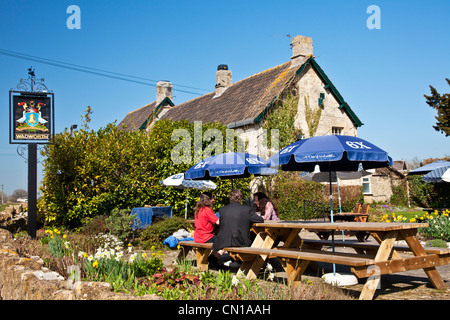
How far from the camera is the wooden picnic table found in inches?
226

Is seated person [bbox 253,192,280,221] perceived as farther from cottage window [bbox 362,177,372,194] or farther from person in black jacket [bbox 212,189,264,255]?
cottage window [bbox 362,177,372,194]

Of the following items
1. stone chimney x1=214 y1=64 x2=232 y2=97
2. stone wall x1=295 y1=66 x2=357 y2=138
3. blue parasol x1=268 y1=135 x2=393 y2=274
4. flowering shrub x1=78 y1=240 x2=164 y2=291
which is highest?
stone chimney x1=214 y1=64 x2=232 y2=97

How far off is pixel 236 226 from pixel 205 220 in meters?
1.13

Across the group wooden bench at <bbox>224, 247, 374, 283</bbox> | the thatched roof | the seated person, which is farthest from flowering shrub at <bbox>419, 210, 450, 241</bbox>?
the thatched roof

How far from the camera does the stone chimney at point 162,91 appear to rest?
35.2 m

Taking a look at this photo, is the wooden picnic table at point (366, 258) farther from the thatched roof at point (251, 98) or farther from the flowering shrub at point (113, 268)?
the thatched roof at point (251, 98)

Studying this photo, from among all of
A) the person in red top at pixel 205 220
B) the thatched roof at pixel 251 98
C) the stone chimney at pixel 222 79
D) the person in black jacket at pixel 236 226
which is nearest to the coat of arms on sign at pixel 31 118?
the person in red top at pixel 205 220

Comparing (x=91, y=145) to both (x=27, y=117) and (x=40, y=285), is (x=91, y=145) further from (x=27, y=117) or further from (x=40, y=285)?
(x=40, y=285)

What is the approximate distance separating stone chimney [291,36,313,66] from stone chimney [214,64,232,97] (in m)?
6.09

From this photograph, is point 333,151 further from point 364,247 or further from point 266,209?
point 266,209

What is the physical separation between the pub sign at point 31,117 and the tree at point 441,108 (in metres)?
23.1

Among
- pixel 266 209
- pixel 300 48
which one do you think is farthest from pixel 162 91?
pixel 266 209

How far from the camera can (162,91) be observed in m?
35.3
